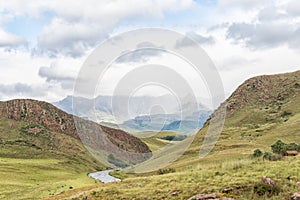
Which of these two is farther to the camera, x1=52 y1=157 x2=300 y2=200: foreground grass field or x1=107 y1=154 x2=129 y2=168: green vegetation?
x1=107 y1=154 x2=129 y2=168: green vegetation

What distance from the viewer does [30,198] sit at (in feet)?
168

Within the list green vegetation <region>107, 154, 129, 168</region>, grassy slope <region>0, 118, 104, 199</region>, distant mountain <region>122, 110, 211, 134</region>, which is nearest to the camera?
distant mountain <region>122, 110, 211, 134</region>

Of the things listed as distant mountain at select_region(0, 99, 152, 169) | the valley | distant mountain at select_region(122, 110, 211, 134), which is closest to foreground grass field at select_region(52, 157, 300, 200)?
the valley

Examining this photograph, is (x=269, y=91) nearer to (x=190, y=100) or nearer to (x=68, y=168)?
(x=68, y=168)

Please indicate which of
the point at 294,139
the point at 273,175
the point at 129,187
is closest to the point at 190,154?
the point at 294,139

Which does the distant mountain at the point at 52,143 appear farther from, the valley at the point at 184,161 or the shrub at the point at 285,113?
the shrub at the point at 285,113

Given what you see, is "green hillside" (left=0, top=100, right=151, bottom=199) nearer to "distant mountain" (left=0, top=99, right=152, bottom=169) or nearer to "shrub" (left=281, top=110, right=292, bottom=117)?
"distant mountain" (left=0, top=99, right=152, bottom=169)

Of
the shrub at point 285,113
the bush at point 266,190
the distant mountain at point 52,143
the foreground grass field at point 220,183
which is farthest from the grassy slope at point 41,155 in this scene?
the bush at point 266,190

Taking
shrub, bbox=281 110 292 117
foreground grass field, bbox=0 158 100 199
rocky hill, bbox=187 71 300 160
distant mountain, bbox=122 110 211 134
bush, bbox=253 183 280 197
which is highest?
rocky hill, bbox=187 71 300 160

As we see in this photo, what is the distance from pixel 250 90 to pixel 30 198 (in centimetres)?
15797

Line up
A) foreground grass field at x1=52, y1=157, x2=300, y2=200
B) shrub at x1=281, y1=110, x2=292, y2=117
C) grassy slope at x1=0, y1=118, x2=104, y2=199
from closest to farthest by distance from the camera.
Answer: foreground grass field at x1=52, y1=157, x2=300, y2=200 → grassy slope at x1=0, y1=118, x2=104, y2=199 → shrub at x1=281, y1=110, x2=292, y2=117

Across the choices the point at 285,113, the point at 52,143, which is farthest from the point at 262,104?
the point at 52,143

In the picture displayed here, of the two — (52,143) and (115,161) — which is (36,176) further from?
(52,143)

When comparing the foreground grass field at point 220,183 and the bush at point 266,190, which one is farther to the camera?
the foreground grass field at point 220,183
